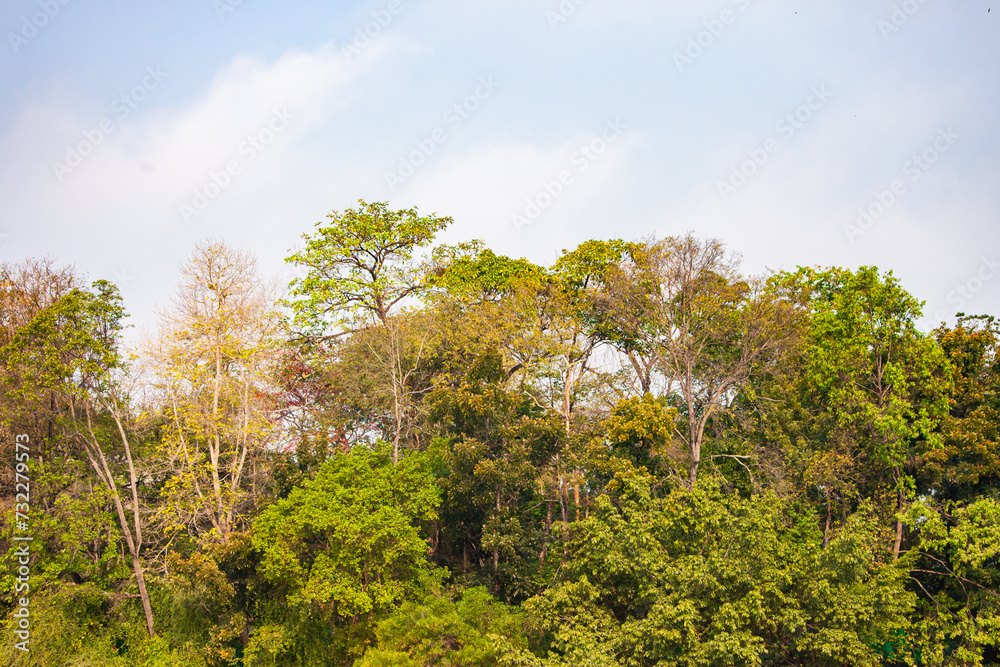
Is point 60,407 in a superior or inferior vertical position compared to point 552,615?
superior

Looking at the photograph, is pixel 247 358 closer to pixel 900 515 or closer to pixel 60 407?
pixel 60 407

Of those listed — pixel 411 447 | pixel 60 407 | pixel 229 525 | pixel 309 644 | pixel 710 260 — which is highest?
pixel 710 260

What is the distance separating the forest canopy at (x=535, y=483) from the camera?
55.2 ft

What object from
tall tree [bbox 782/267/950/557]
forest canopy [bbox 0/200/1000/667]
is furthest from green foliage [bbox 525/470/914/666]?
tall tree [bbox 782/267/950/557]

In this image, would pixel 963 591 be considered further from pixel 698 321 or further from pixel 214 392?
pixel 214 392

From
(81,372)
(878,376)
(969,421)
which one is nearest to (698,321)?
(878,376)

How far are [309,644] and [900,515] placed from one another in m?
15.1

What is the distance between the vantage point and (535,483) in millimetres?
19750

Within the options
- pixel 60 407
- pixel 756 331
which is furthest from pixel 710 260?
pixel 60 407

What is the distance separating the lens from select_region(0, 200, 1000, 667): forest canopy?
16828 millimetres

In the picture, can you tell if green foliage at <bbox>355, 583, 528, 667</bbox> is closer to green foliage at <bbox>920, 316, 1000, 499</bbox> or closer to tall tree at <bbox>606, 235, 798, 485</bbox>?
tall tree at <bbox>606, 235, 798, 485</bbox>

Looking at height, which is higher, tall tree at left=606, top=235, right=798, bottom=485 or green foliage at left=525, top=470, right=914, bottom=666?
tall tree at left=606, top=235, right=798, bottom=485

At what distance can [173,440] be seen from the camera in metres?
21.6

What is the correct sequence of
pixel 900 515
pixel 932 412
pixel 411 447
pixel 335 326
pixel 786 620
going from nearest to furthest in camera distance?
pixel 786 620 → pixel 900 515 → pixel 932 412 → pixel 411 447 → pixel 335 326
